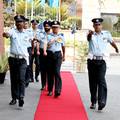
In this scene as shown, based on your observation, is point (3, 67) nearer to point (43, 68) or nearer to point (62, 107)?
point (43, 68)

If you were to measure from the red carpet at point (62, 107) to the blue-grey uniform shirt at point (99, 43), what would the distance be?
49.2 inches

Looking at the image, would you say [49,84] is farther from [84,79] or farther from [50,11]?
[50,11]

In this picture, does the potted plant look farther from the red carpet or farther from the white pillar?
the white pillar

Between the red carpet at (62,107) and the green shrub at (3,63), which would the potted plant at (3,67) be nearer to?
the green shrub at (3,63)

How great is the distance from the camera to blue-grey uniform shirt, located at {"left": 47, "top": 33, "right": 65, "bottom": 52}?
11.7 m

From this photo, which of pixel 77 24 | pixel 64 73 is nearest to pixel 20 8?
pixel 77 24

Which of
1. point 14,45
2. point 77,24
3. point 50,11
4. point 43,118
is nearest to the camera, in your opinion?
point 43,118

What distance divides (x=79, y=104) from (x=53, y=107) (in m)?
0.79

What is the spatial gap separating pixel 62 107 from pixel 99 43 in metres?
1.64

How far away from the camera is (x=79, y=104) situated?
Result: 11039 mm

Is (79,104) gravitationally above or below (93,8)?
below

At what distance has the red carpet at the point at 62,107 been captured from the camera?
9395 mm

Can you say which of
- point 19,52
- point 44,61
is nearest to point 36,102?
point 19,52

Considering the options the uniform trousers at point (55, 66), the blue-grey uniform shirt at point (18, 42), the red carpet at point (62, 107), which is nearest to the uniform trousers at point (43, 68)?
the red carpet at point (62, 107)
